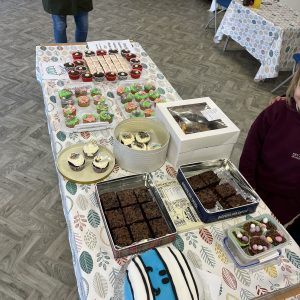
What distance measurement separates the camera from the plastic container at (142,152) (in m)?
1.16

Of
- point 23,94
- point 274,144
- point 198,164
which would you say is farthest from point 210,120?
point 23,94

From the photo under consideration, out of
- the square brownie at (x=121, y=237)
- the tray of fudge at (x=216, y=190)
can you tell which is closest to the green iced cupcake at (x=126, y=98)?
the tray of fudge at (x=216, y=190)

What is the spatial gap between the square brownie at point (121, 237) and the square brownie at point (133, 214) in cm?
3

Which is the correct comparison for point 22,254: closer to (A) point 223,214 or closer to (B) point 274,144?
(A) point 223,214

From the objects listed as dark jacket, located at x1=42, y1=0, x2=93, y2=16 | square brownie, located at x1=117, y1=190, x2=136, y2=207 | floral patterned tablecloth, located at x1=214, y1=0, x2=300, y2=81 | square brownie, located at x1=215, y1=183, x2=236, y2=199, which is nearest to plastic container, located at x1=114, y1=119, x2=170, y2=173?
square brownie, located at x1=117, y1=190, x2=136, y2=207

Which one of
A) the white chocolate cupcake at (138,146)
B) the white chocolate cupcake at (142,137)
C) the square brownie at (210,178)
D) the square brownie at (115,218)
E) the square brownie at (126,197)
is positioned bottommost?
the square brownie at (115,218)

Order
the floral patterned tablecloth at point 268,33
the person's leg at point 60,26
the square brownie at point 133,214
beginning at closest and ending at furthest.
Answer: the square brownie at point 133,214
the person's leg at point 60,26
the floral patterned tablecloth at point 268,33

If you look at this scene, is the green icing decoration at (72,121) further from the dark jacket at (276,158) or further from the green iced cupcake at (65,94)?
the dark jacket at (276,158)

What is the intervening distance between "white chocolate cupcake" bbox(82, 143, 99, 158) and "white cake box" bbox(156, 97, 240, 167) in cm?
30

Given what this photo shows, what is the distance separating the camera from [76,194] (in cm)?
112

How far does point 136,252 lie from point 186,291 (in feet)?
0.72

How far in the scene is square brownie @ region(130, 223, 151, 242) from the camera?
966mm

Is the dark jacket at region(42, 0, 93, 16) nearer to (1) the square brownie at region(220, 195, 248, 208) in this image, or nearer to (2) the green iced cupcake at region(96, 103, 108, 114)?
(2) the green iced cupcake at region(96, 103, 108, 114)

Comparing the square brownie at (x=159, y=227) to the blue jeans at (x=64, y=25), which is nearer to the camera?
the square brownie at (x=159, y=227)
